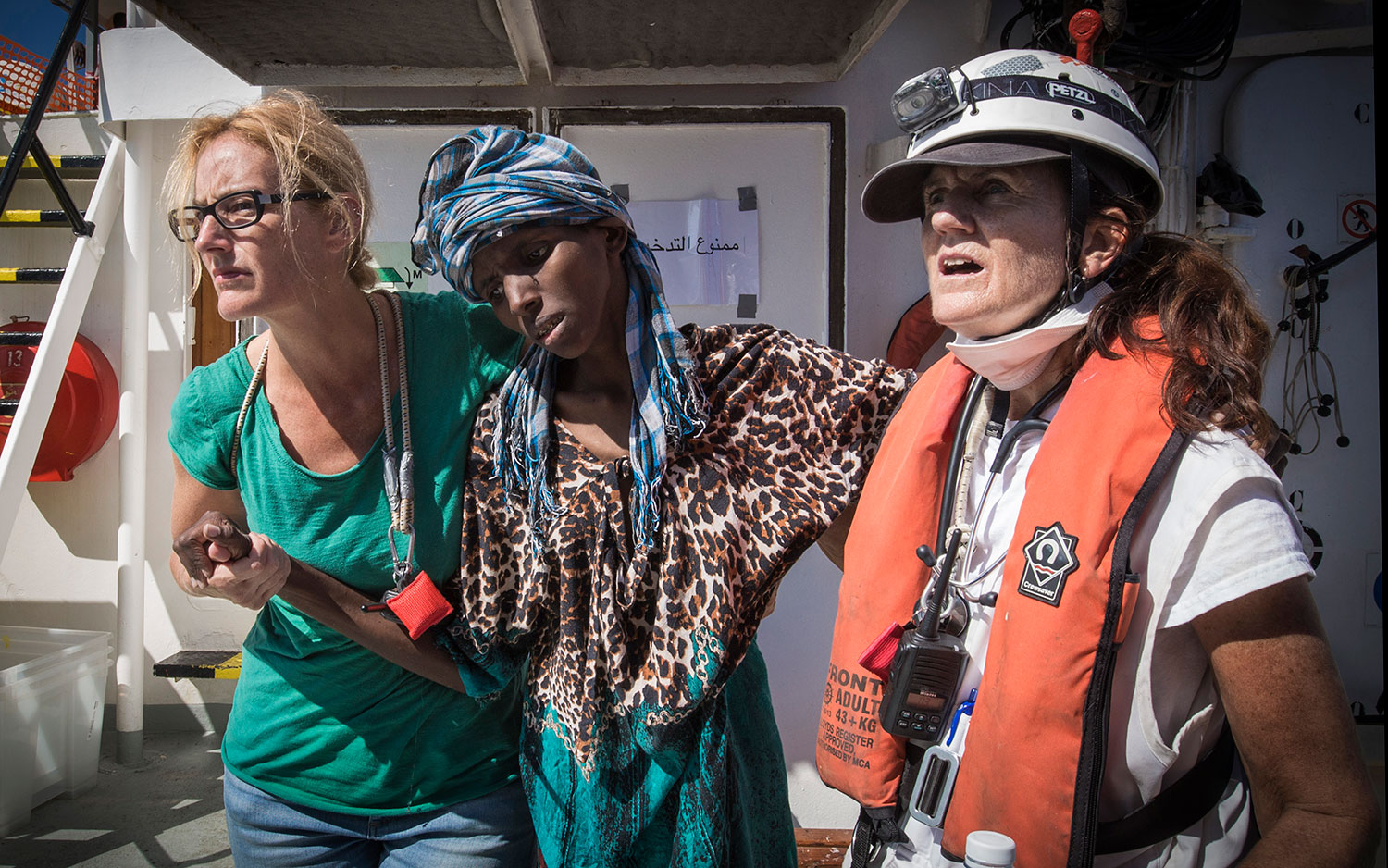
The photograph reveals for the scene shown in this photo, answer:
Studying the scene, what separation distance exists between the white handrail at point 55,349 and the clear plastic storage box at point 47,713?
1.86 feet

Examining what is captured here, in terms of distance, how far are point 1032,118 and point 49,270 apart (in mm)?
4367

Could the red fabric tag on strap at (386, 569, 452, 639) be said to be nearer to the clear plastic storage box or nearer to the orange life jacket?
the orange life jacket

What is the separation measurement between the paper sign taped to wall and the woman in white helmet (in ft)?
5.58

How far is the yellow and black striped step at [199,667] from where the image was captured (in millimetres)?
3684

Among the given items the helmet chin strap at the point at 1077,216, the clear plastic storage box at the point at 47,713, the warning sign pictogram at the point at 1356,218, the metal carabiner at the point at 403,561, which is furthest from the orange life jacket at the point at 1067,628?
the clear plastic storage box at the point at 47,713

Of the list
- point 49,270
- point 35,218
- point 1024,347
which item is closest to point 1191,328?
point 1024,347

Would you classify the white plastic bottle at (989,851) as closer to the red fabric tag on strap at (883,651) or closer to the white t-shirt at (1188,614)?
the white t-shirt at (1188,614)

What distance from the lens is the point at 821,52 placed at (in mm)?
3049

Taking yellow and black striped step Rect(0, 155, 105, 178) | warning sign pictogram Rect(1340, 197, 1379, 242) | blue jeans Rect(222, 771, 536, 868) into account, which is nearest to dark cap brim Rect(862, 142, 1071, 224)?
blue jeans Rect(222, 771, 536, 868)

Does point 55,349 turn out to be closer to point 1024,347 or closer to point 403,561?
point 403,561

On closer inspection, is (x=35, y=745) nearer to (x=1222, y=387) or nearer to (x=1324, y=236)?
(x=1222, y=387)

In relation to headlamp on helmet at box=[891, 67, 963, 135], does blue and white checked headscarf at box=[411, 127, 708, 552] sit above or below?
below

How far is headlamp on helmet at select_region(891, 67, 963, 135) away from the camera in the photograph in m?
1.42

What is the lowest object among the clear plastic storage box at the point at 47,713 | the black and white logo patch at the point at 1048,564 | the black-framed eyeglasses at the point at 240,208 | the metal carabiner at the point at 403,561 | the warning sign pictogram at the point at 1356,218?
the clear plastic storage box at the point at 47,713
